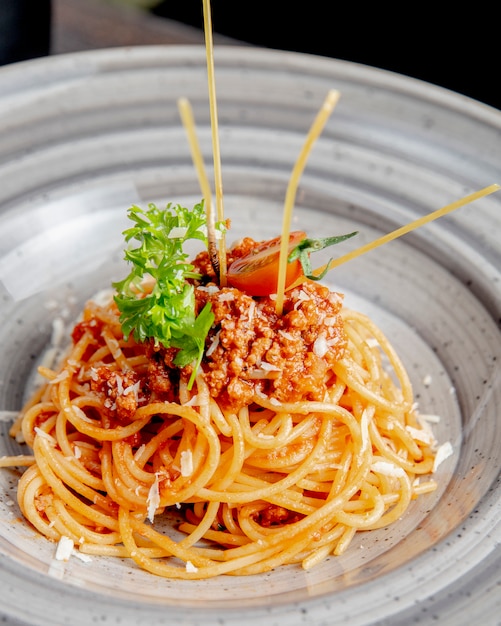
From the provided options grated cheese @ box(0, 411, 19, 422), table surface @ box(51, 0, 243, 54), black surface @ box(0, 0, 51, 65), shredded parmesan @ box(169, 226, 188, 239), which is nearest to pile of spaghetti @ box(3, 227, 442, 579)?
grated cheese @ box(0, 411, 19, 422)

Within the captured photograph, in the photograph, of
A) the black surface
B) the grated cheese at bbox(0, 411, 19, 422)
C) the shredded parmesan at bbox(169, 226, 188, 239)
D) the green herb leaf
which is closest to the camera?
the green herb leaf

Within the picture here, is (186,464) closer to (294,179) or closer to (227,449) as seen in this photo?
(227,449)

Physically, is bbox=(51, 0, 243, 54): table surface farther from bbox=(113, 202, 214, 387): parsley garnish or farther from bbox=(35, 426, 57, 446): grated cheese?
bbox=(35, 426, 57, 446): grated cheese

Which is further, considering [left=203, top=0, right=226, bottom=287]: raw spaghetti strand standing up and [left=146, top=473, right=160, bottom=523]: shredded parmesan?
[left=146, top=473, right=160, bottom=523]: shredded parmesan

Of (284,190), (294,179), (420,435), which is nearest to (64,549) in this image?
(420,435)

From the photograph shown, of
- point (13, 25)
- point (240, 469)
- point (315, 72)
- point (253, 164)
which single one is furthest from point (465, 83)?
point (240, 469)

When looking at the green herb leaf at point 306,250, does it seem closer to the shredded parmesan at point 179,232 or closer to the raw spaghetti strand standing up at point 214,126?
the raw spaghetti strand standing up at point 214,126

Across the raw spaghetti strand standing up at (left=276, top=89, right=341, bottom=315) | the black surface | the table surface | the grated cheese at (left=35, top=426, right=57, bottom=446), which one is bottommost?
the grated cheese at (left=35, top=426, right=57, bottom=446)
